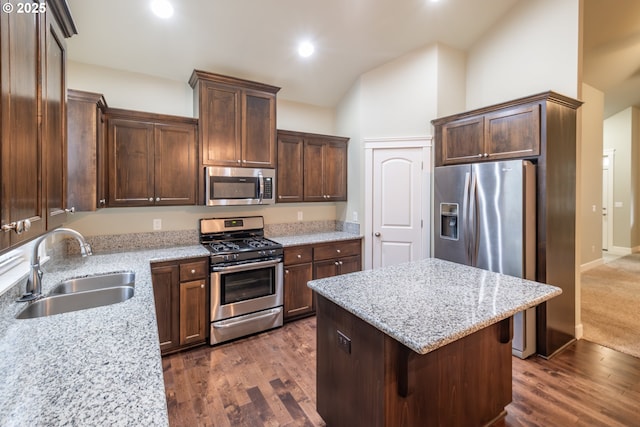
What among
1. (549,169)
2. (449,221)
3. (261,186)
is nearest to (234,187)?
(261,186)

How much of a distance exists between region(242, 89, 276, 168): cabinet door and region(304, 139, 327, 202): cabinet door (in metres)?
0.57

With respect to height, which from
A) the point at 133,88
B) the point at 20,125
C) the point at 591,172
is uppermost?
the point at 133,88

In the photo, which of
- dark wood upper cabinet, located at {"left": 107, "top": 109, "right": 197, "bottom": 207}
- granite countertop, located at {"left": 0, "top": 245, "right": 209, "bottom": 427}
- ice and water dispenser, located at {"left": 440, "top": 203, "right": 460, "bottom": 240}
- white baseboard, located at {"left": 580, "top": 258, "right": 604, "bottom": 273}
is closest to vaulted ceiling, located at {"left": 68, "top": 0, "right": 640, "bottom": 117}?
dark wood upper cabinet, located at {"left": 107, "top": 109, "right": 197, "bottom": 207}

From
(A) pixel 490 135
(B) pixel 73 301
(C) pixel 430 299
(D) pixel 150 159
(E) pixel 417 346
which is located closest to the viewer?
(E) pixel 417 346

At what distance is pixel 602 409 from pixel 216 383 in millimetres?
2857

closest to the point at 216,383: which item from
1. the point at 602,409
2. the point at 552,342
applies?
the point at 602,409

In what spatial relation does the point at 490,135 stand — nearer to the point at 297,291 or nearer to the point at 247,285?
the point at 297,291

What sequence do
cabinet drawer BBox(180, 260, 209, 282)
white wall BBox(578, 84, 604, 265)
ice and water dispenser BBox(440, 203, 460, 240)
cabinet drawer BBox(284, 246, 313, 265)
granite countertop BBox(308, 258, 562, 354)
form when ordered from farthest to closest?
white wall BBox(578, 84, 604, 265) < cabinet drawer BBox(284, 246, 313, 265) < ice and water dispenser BBox(440, 203, 460, 240) < cabinet drawer BBox(180, 260, 209, 282) < granite countertop BBox(308, 258, 562, 354)

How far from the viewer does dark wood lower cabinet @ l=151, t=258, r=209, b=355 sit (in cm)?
279

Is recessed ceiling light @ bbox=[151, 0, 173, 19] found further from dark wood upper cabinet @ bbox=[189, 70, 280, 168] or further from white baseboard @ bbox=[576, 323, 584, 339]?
white baseboard @ bbox=[576, 323, 584, 339]

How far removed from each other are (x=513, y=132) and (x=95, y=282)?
378 cm

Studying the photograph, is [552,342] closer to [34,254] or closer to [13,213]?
[13,213]

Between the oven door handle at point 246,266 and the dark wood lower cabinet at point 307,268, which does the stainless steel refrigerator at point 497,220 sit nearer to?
the dark wood lower cabinet at point 307,268

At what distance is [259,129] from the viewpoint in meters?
3.47
